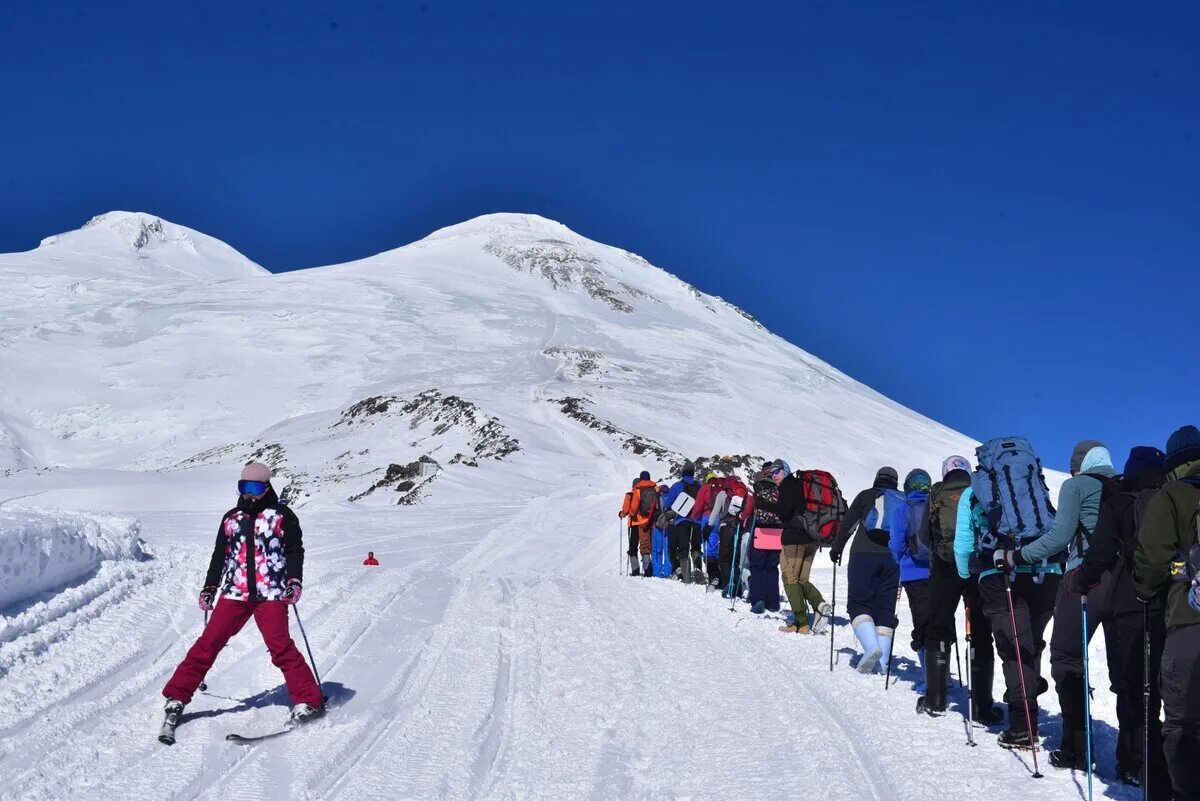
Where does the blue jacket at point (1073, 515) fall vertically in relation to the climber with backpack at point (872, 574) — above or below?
above

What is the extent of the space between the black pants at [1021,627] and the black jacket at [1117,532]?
1.07m

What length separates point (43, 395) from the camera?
75.2 m

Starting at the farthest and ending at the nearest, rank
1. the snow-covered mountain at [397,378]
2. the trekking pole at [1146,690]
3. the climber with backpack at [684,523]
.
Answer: the snow-covered mountain at [397,378]
the climber with backpack at [684,523]
the trekking pole at [1146,690]

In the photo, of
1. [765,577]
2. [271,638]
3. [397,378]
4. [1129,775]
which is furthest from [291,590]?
[397,378]

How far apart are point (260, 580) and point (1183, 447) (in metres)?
5.73

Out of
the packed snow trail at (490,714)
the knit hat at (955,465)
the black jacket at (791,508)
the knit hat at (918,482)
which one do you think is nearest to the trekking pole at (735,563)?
the packed snow trail at (490,714)

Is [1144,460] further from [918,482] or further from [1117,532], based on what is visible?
[918,482]

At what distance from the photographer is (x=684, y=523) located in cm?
1656

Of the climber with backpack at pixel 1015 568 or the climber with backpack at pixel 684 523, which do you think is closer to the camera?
the climber with backpack at pixel 1015 568

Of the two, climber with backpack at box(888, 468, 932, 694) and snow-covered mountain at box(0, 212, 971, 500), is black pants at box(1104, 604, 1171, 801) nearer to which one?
climber with backpack at box(888, 468, 932, 694)

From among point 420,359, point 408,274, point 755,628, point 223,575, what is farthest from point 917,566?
point 408,274

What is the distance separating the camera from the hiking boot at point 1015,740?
6.49m

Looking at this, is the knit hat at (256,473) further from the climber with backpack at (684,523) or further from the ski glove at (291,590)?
the climber with backpack at (684,523)

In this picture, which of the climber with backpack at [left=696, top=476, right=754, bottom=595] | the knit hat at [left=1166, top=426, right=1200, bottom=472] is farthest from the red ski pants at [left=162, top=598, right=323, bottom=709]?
the climber with backpack at [left=696, top=476, right=754, bottom=595]
